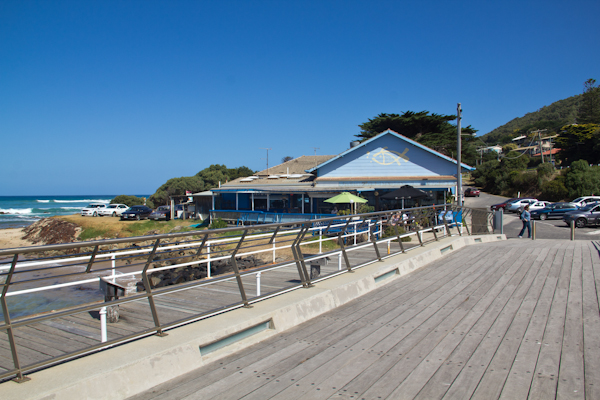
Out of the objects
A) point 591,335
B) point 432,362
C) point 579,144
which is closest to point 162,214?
point 432,362

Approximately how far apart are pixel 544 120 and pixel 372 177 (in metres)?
125

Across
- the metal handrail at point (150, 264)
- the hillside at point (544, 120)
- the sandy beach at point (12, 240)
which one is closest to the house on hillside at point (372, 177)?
the metal handrail at point (150, 264)

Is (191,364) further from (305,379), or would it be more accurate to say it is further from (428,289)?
(428,289)

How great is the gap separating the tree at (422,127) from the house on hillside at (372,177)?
45.7ft

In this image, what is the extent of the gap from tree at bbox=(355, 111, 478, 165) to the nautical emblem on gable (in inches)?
547

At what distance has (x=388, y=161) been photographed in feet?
98.3

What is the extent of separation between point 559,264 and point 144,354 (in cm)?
Result: 910

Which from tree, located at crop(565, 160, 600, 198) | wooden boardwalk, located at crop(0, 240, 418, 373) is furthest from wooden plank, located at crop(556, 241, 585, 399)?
tree, located at crop(565, 160, 600, 198)

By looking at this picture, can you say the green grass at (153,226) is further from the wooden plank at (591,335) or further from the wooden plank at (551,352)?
the wooden plank at (551,352)

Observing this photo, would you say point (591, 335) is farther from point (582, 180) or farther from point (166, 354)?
point (582, 180)

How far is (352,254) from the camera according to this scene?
1255 cm

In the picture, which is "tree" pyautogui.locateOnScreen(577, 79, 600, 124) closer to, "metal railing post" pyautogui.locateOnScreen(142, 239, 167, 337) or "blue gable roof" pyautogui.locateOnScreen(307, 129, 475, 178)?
"blue gable roof" pyautogui.locateOnScreen(307, 129, 475, 178)

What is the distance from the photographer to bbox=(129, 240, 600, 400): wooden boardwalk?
10.9ft

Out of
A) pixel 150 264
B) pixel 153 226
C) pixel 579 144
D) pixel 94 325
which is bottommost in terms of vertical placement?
pixel 153 226
